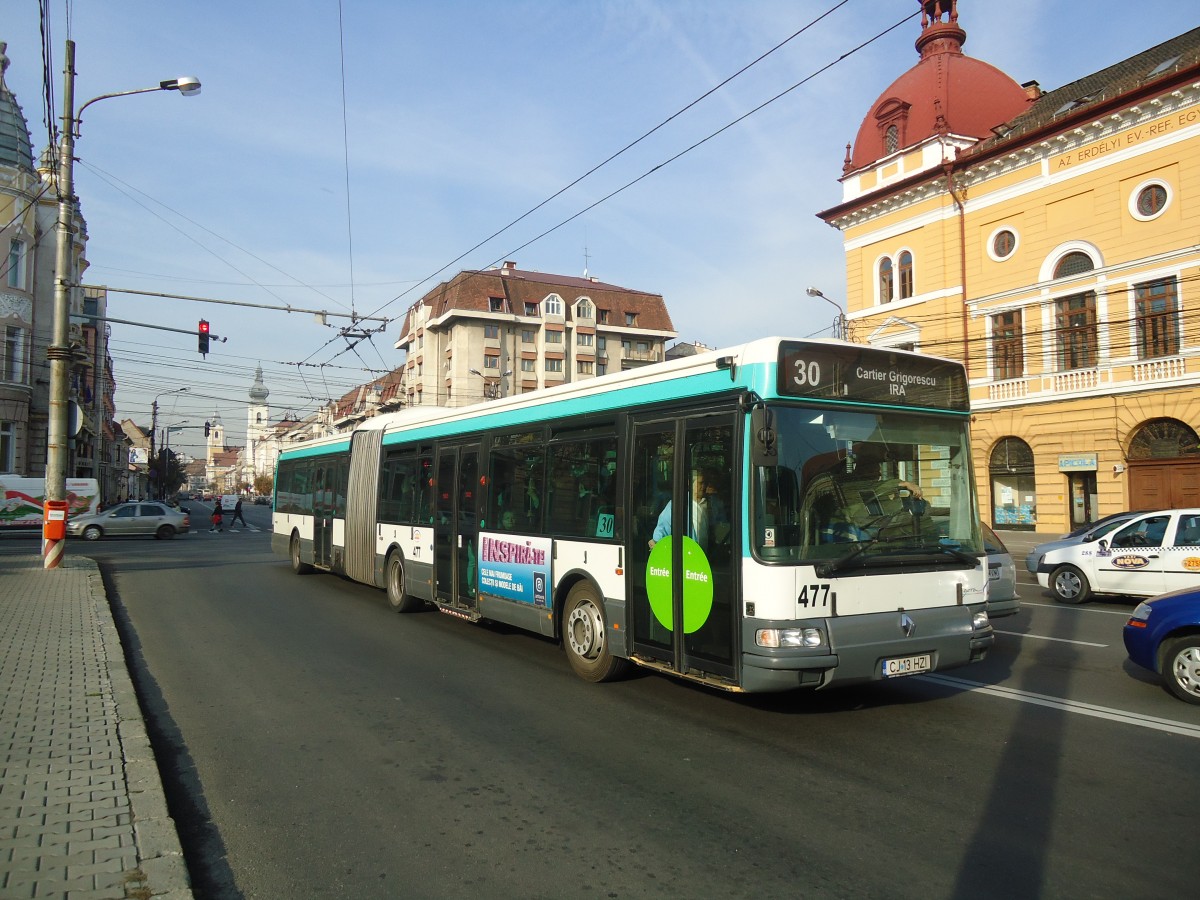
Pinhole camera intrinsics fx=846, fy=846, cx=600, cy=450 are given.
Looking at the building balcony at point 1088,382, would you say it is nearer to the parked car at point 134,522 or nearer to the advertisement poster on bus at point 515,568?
the advertisement poster on bus at point 515,568

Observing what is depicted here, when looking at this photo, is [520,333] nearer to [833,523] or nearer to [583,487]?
[583,487]

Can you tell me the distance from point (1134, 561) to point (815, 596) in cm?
958

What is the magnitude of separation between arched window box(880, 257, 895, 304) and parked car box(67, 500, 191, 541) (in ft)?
100

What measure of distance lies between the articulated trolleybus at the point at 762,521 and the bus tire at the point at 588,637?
0.8 inches

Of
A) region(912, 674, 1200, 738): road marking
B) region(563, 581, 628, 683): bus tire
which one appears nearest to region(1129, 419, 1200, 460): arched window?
region(912, 674, 1200, 738): road marking

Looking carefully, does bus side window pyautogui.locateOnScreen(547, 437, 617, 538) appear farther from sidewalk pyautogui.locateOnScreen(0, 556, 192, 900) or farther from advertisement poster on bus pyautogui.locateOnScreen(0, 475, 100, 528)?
advertisement poster on bus pyautogui.locateOnScreen(0, 475, 100, 528)

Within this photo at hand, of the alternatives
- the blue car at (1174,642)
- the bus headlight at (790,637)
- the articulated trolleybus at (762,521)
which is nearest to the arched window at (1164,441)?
the blue car at (1174,642)

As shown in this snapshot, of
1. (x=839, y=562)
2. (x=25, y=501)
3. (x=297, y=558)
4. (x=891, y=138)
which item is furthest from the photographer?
(x=25, y=501)

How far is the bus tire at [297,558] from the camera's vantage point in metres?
18.6

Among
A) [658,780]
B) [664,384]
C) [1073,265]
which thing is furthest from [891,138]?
[658,780]

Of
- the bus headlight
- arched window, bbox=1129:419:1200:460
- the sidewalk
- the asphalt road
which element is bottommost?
the asphalt road

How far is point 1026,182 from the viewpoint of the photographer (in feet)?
97.5

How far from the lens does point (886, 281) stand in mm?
35156

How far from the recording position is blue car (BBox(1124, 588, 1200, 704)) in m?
7.19
